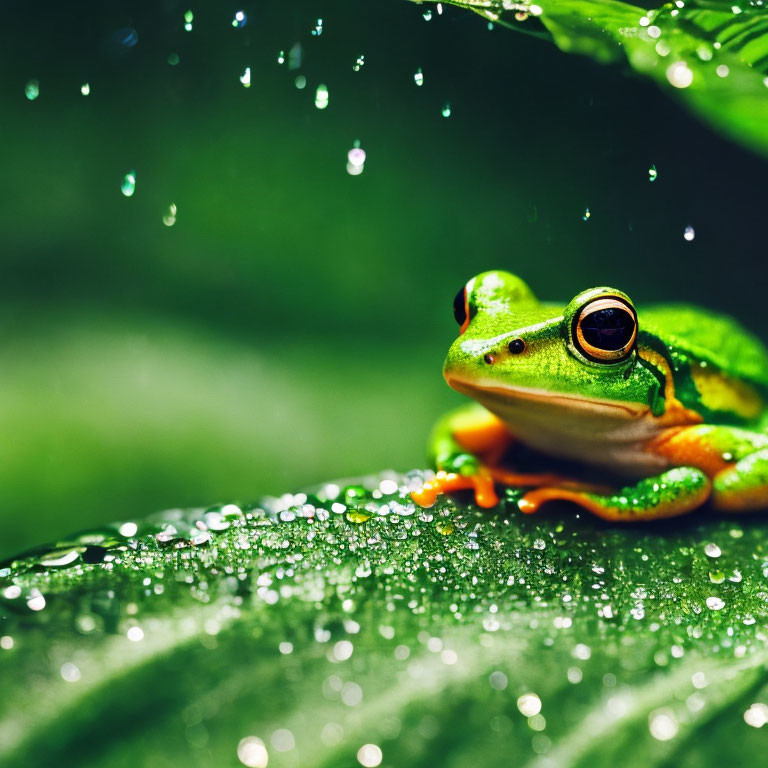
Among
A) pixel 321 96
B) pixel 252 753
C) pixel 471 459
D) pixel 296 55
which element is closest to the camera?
pixel 252 753

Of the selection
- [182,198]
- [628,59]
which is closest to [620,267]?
[628,59]

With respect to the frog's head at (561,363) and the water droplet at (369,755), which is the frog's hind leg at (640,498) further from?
the water droplet at (369,755)

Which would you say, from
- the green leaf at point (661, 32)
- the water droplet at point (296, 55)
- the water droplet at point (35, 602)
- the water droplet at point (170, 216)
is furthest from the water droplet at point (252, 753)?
the water droplet at point (170, 216)

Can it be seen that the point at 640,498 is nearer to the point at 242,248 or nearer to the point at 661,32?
the point at 661,32

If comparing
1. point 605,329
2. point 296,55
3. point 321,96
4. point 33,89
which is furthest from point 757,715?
point 33,89

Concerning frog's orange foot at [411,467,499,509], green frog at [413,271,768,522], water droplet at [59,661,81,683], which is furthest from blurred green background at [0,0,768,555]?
water droplet at [59,661,81,683]

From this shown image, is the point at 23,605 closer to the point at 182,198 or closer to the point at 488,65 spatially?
the point at 488,65
